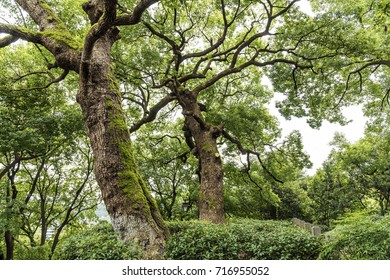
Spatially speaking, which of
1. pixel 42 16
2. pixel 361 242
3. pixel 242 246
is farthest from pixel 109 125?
pixel 361 242

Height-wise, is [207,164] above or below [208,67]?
below

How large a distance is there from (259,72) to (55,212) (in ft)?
49.6

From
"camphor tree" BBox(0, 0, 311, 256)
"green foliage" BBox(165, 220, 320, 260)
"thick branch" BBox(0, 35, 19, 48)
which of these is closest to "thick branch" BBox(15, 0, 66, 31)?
"camphor tree" BBox(0, 0, 311, 256)

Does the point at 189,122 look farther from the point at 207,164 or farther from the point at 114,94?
the point at 114,94

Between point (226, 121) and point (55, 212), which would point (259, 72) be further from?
point (55, 212)

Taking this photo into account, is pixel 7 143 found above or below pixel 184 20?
below

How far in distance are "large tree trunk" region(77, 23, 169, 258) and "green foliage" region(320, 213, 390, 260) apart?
2693 millimetres

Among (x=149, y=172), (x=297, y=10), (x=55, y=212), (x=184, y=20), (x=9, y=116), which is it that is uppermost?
(x=184, y=20)

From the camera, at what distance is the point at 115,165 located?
5391 mm

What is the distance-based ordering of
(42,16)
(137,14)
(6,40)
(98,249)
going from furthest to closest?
(42,16), (6,40), (137,14), (98,249)

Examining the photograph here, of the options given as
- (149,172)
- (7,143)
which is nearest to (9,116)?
(7,143)

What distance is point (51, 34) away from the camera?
680cm

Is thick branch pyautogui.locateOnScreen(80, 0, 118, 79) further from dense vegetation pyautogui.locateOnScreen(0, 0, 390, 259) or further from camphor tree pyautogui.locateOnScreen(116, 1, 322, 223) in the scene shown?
camphor tree pyautogui.locateOnScreen(116, 1, 322, 223)

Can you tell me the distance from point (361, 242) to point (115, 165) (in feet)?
13.3
